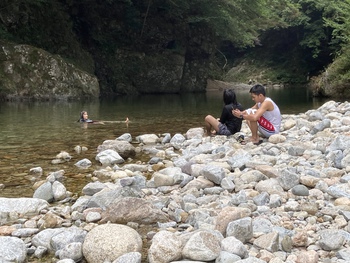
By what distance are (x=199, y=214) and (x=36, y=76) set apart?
20.4 m

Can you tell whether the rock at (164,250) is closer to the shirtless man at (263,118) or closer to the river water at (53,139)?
the river water at (53,139)

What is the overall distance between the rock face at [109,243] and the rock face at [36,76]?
64.9 ft

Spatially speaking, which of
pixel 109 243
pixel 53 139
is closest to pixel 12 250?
pixel 109 243

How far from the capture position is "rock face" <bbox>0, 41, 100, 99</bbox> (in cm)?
2145

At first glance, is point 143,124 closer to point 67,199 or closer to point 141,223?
point 67,199

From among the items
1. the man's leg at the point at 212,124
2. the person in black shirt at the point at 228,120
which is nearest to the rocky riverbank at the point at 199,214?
the person in black shirt at the point at 228,120

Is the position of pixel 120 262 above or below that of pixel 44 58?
below

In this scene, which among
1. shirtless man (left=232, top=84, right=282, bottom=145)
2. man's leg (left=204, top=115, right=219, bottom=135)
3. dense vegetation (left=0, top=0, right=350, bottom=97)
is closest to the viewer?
shirtless man (left=232, top=84, right=282, bottom=145)

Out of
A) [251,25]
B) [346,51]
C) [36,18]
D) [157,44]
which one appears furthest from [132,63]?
[346,51]

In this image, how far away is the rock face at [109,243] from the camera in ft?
9.98

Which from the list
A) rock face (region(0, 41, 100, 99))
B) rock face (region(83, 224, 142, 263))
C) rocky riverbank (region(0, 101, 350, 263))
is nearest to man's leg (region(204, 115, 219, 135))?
rocky riverbank (region(0, 101, 350, 263))

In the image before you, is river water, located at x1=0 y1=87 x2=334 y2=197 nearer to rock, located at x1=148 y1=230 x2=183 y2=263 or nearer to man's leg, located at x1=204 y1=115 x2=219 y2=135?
man's leg, located at x1=204 y1=115 x2=219 y2=135

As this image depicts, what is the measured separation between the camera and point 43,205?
13.8ft

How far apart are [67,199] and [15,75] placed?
18.9 m
